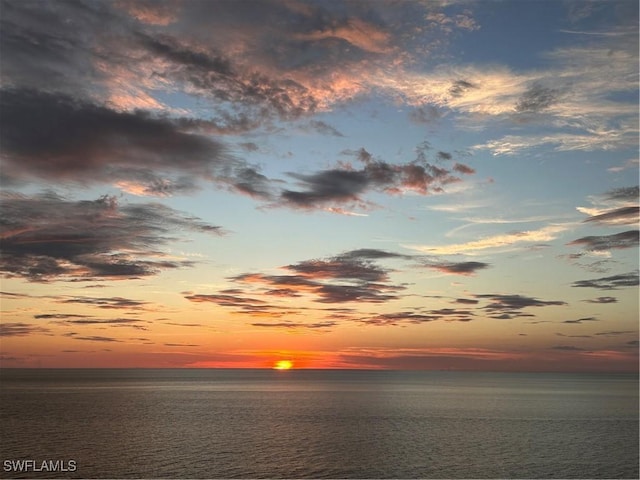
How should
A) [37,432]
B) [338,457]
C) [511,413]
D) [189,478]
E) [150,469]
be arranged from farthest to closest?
1. [511,413]
2. [37,432]
3. [338,457]
4. [150,469]
5. [189,478]

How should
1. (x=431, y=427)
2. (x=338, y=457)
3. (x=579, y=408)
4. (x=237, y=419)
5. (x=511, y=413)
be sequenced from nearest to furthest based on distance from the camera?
(x=338, y=457) < (x=431, y=427) < (x=237, y=419) < (x=511, y=413) < (x=579, y=408)

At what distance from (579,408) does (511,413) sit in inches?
1301

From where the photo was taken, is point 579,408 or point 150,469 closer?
point 150,469

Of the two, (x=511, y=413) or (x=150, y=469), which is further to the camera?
(x=511, y=413)

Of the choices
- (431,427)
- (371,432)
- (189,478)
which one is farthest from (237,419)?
(189,478)

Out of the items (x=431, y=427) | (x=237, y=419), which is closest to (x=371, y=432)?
(x=431, y=427)

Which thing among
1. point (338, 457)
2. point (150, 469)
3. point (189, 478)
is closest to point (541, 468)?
point (338, 457)

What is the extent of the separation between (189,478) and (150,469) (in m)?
7.73

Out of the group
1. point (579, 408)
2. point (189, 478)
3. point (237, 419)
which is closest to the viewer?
point (189, 478)

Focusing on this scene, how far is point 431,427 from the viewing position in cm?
10806

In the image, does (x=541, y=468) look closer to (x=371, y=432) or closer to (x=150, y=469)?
(x=371, y=432)

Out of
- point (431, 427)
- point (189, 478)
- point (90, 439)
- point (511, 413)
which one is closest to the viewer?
point (189, 478)

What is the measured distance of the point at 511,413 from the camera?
141500mm

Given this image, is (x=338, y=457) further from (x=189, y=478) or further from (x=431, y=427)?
(x=431, y=427)
